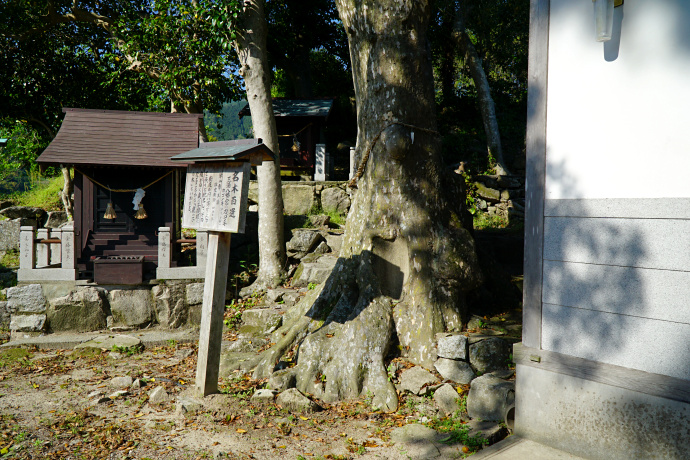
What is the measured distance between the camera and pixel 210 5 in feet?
30.7

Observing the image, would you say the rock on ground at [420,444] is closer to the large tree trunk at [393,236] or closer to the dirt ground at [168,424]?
the dirt ground at [168,424]

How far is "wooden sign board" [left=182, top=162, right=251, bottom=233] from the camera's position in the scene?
17.0ft

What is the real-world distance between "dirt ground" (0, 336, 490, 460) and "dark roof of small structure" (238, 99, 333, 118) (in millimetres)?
11118

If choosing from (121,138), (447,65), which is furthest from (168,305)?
(447,65)

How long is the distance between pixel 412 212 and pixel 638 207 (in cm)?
299

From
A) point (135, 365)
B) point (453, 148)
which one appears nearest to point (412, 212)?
point (135, 365)

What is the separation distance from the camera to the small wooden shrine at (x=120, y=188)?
Answer: 9070 millimetres

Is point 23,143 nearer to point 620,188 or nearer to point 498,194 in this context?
point 498,194

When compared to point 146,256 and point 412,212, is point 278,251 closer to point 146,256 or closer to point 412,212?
point 146,256

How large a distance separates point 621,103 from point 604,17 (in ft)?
2.17

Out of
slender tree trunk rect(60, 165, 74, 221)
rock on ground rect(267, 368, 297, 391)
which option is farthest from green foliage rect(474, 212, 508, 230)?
slender tree trunk rect(60, 165, 74, 221)

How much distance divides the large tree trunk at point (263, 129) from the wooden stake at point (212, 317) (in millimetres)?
3891

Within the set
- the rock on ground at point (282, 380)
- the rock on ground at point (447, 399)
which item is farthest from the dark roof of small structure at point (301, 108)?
the rock on ground at point (447, 399)

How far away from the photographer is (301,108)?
16422 millimetres
